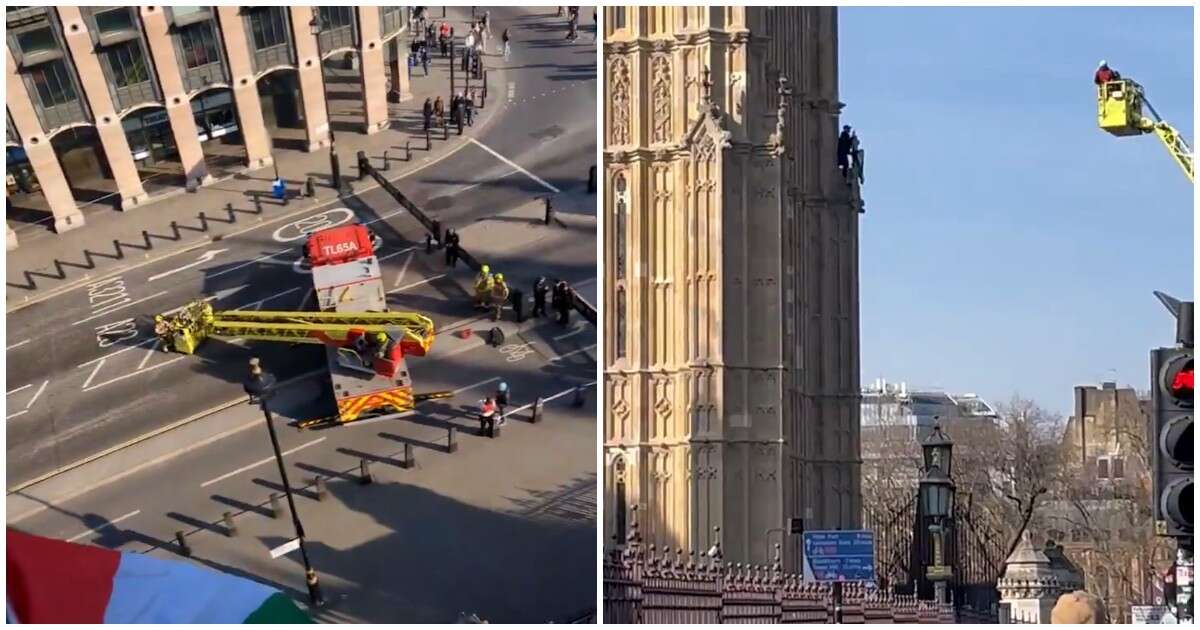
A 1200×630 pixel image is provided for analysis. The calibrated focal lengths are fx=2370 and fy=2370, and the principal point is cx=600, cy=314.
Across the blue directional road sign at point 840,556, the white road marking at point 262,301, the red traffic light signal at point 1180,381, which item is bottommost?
the blue directional road sign at point 840,556

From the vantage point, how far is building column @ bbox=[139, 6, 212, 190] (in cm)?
4300

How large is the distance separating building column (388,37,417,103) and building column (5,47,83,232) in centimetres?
636

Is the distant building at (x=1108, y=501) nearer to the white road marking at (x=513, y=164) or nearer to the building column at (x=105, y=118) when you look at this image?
the white road marking at (x=513, y=164)

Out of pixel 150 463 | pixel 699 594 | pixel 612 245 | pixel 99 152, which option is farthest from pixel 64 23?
pixel 699 594

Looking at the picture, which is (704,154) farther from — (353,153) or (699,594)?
(699,594)

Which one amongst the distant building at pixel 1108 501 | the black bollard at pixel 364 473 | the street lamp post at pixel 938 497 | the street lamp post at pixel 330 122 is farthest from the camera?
the distant building at pixel 1108 501

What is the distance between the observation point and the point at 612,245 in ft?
146

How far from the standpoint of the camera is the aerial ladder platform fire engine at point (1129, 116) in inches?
1540

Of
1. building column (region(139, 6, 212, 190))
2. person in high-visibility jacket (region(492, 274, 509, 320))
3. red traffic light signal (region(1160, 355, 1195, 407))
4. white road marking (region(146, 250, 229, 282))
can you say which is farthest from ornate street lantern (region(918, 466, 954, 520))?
red traffic light signal (region(1160, 355, 1195, 407))

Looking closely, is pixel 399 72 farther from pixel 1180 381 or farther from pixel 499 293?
pixel 1180 381

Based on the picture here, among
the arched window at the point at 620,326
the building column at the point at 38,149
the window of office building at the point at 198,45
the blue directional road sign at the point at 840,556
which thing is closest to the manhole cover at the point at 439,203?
the arched window at the point at 620,326

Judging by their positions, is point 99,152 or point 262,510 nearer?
point 262,510

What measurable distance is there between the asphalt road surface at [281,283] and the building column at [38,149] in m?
1.57

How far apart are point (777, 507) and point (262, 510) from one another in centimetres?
1012
